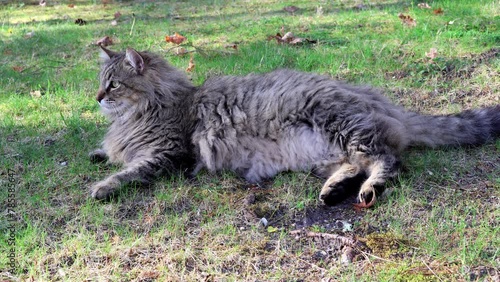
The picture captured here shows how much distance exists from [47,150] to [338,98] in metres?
2.13

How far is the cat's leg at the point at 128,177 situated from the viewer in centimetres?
287

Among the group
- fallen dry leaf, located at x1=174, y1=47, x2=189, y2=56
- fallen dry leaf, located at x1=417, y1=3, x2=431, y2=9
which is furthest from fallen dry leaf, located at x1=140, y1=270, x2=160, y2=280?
fallen dry leaf, located at x1=417, y1=3, x2=431, y2=9

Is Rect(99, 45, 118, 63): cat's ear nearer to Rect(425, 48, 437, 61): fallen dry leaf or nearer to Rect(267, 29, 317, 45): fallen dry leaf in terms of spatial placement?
Rect(267, 29, 317, 45): fallen dry leaf

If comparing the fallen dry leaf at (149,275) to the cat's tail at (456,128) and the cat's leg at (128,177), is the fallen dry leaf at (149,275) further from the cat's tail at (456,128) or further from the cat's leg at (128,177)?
the cat's tail at (456,128)

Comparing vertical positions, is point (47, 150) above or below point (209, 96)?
below

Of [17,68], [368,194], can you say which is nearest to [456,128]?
[368,194]

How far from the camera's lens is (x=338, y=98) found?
122 inches

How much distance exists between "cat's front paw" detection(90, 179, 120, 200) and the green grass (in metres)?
0.05

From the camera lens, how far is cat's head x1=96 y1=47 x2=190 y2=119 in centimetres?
340

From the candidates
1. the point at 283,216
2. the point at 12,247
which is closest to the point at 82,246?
the point at 12,247

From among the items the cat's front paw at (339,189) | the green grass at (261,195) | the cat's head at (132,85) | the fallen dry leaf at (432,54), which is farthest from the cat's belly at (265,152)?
the fallen dry leaf at (432,54)

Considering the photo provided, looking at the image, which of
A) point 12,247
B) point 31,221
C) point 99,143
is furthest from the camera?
point 99,143

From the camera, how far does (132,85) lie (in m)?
3.40

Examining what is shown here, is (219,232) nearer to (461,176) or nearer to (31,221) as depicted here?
(31,221)
